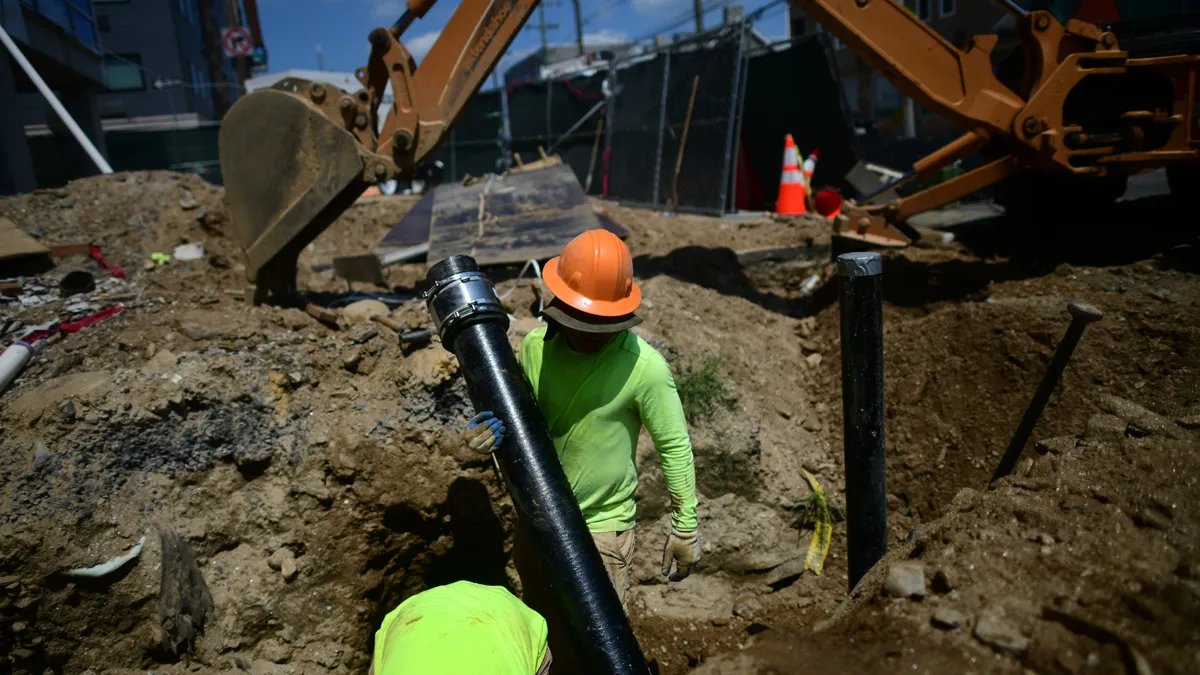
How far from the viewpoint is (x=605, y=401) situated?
8.38ft

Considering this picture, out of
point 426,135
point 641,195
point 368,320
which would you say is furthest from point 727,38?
point 368,320

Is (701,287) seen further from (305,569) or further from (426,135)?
(305,569)

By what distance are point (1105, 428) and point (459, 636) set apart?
8.56 ft

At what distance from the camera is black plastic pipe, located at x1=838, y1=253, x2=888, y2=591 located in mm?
2803

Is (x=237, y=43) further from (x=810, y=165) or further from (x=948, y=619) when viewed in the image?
(x=948, y=619)

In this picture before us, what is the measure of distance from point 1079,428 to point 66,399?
5.19 metres

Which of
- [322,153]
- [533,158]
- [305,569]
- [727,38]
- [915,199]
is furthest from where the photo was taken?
[533,158]

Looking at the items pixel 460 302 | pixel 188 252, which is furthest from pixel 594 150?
pixel 460 302

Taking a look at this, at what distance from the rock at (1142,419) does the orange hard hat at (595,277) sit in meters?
1.99

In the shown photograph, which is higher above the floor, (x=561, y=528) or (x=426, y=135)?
(x=426, y=135)

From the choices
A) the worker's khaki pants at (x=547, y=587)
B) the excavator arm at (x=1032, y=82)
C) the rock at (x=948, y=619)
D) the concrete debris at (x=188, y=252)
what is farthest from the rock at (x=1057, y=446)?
the concrete debris at (x=188, y=252)

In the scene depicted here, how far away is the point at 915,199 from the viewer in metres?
5.50

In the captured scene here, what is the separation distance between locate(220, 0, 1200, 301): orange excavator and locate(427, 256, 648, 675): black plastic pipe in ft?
7.96

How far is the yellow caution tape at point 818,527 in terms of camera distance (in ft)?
13.9
